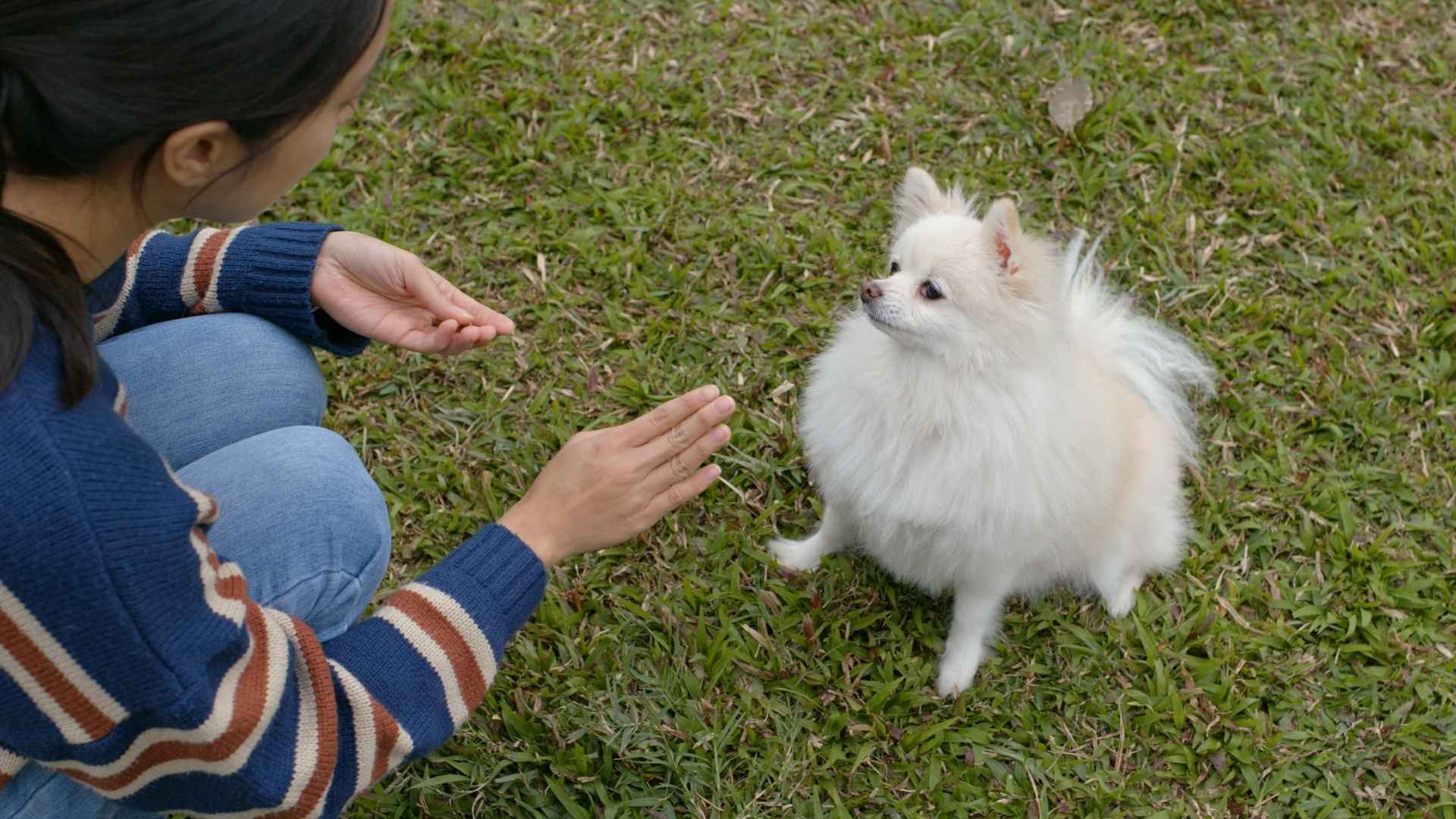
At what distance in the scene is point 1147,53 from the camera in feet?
10.5

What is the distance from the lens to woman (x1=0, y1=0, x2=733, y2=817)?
3.22 feet

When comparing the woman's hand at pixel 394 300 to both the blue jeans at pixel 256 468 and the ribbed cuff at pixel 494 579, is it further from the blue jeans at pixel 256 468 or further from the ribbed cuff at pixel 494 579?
the ribbed cuff at pixel 494 579

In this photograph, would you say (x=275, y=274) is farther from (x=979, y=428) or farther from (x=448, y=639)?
(x=979, y=428)

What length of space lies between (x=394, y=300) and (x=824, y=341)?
1110 millimetres

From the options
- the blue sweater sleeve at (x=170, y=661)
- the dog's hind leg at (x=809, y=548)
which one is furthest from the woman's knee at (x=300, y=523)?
the dog's hind leg at (x=809, y=548)

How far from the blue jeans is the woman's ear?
263 mm

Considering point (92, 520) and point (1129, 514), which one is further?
point (1129, 514)

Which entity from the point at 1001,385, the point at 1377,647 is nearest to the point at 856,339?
the point at 1001,385

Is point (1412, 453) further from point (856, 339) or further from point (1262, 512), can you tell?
point (856, 339)

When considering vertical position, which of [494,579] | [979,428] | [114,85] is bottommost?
[979,428]

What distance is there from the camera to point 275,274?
68.9 inches

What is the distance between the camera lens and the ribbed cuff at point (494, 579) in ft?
4.59

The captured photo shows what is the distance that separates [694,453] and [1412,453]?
183 cm

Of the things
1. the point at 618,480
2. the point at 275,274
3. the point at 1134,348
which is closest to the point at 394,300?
the point at 275,274
